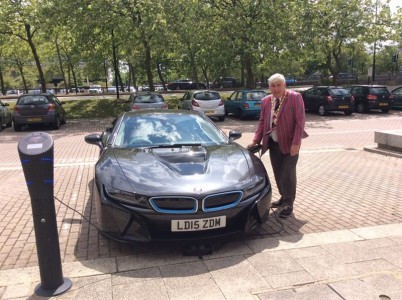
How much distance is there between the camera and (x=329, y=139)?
12641 millimetres

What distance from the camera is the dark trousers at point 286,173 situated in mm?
4965

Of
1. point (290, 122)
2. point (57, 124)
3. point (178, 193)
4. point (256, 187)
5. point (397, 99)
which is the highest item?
point (290, 122)

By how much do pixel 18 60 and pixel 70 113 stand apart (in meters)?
30.1

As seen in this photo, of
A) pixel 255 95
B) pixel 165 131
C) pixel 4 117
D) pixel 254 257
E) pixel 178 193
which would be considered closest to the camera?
pixel 178 193

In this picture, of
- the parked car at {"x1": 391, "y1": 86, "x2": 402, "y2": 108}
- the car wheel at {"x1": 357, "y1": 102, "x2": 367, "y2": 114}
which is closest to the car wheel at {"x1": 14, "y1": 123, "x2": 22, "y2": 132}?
the car wheel at {"x1": 357, "y1": 102, "x2": 367, "y2": 114}

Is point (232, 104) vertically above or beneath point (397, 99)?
above

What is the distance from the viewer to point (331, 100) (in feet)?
66.3

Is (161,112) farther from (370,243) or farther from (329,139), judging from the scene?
(329,139)

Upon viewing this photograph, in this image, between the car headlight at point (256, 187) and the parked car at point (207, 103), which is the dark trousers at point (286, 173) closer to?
the car headlight at point (256, 187)

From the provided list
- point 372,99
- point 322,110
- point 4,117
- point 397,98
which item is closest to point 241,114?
point 322,110

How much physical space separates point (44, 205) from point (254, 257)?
1983 millimetres

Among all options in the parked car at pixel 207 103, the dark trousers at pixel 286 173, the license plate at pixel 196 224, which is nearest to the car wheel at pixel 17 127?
the parked car at pixel 207 103

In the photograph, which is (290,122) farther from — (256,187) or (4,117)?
(4,117)

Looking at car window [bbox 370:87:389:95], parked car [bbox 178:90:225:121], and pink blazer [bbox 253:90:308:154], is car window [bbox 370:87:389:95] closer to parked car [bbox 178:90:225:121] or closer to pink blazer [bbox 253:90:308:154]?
parked car [bbox 178:90:225:121]
